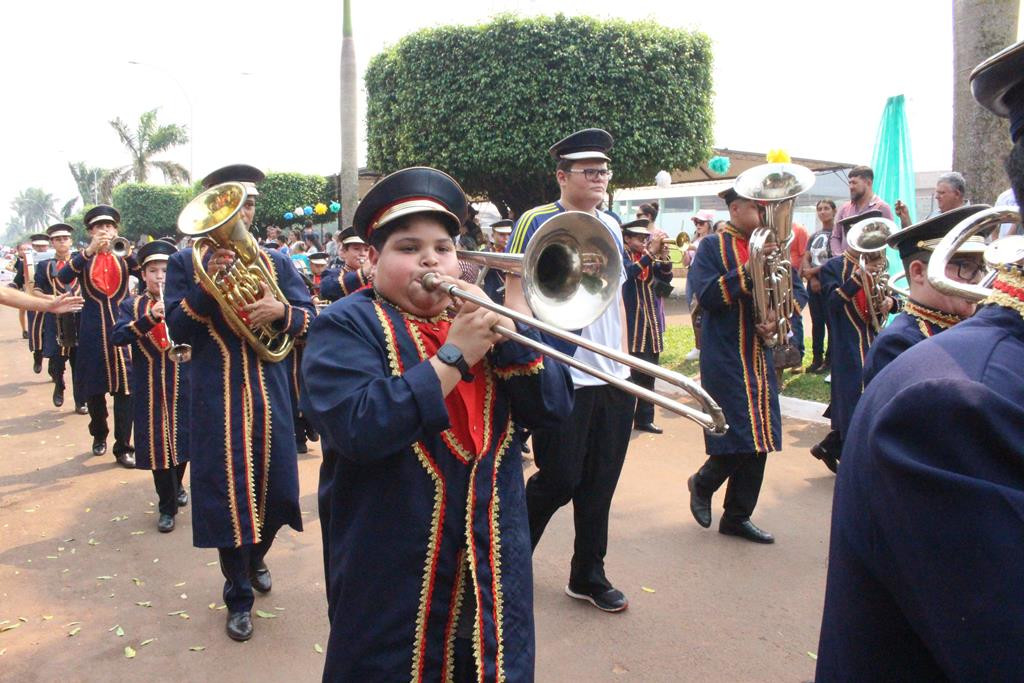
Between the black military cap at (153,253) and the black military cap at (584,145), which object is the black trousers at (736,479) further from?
the black military cap at (153,253)

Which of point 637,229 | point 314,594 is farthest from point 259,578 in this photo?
point 637,229

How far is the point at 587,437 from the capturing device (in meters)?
3.90

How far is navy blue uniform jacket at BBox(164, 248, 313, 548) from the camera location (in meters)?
3.89

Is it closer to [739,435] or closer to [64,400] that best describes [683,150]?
[64,400]

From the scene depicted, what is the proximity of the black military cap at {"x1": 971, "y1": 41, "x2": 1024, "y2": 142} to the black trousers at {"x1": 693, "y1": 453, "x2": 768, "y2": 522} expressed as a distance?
3.78 metres

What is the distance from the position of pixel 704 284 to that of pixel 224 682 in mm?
3268

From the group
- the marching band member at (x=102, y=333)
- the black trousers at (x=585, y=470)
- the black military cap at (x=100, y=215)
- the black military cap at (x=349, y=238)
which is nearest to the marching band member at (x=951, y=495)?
the black trousers at (x=585, y=470)

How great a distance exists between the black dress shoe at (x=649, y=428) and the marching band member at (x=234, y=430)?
4.52 metres

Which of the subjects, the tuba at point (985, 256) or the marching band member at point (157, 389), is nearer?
the tuba at point (985, 256)

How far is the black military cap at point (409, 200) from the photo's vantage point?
2297mm

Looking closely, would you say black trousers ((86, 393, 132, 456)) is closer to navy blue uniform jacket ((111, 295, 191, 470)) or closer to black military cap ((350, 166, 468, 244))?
navy blue uniform jacket ((111, 295, 191, 470))

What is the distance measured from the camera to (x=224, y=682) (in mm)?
3559

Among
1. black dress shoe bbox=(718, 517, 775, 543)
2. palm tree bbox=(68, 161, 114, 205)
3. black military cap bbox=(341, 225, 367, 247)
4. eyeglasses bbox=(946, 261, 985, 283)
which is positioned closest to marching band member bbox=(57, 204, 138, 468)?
black military cap bbox=(341, 225, 367, 247)

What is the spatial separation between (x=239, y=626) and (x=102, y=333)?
479cm
